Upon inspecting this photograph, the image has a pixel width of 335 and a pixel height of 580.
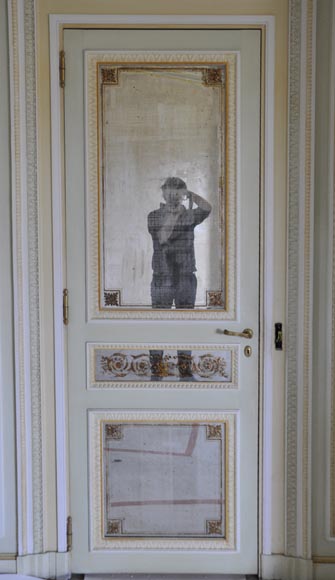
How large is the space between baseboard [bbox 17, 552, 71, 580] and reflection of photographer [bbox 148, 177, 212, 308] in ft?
3.69

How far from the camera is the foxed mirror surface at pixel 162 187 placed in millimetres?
2061

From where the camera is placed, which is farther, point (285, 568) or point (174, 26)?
point (285, 568)

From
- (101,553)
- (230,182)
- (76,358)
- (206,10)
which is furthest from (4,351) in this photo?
(206,10)

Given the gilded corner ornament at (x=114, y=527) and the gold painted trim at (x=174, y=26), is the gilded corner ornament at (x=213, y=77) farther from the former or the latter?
the gilded corner ornament at (x=114, y=527)

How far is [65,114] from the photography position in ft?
6.79

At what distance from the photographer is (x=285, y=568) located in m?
2.14

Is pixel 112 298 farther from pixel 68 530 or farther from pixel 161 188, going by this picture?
pixel 68 530

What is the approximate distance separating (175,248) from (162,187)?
251 millimetres

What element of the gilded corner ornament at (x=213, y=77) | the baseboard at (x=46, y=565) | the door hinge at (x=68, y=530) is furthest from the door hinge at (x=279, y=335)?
the baseboard at (x=46, y=565)

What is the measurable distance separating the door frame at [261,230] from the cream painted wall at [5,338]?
Result: 0.18 meters

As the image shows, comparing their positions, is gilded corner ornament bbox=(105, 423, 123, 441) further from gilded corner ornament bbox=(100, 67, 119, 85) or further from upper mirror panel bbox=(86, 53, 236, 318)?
gilded corner ornament bbox=(100, 67, 119, 85)

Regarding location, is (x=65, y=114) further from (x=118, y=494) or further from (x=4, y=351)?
(x=118, y=494)

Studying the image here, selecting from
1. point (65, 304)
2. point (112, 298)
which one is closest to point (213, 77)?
point (112, 298)

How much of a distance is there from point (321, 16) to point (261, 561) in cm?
221
